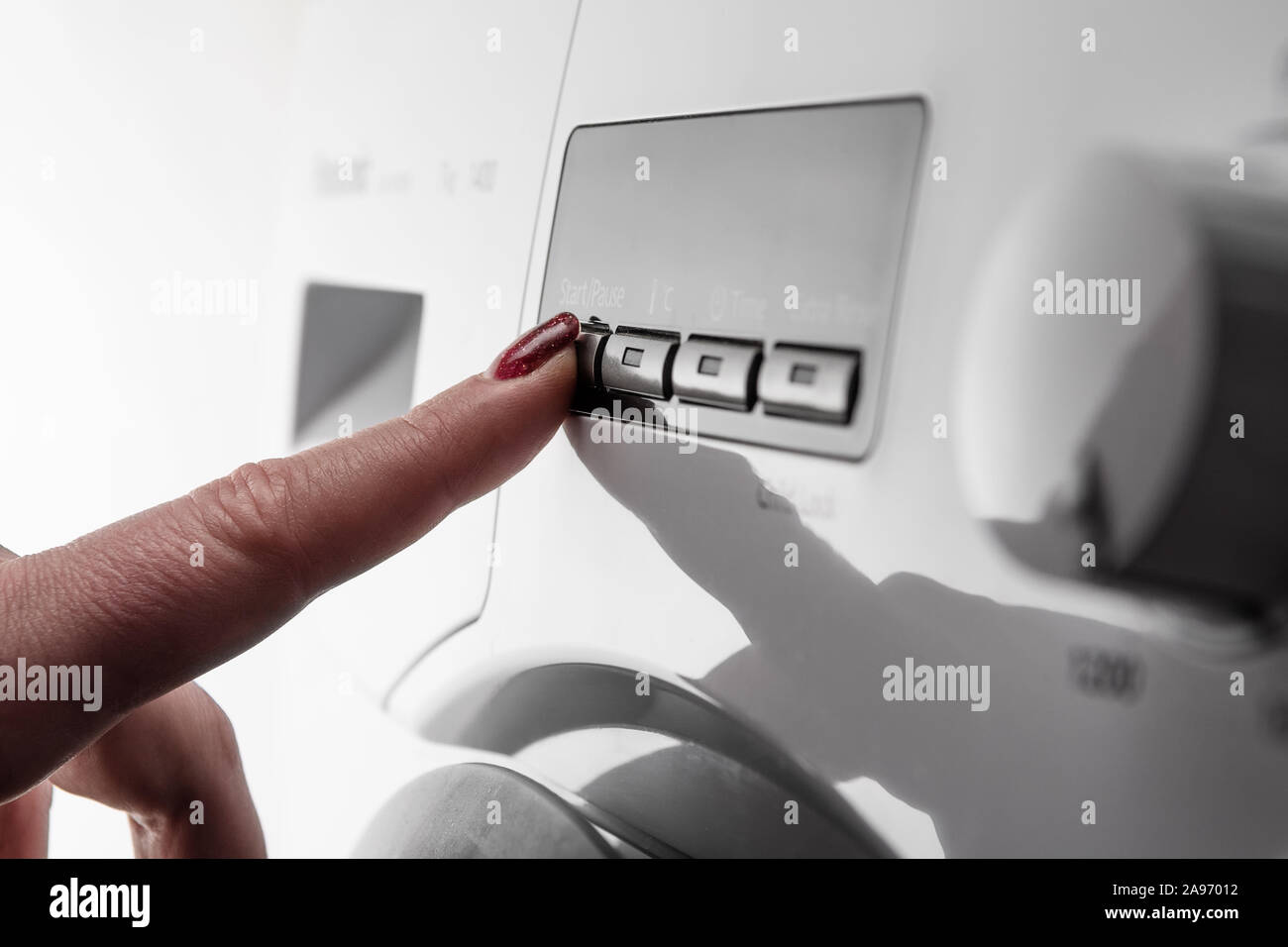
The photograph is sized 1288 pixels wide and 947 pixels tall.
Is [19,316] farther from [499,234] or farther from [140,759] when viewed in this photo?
[499,234]

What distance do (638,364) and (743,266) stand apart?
0.19 ft

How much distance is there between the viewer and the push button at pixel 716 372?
349 millimetres

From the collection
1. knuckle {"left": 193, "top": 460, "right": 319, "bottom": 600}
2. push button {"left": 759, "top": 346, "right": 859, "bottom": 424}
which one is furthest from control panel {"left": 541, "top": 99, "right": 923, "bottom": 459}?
knuckle {"left": 193, "top": 460, "right": 319, "bottom": 600}

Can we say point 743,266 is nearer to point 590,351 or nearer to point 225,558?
point 590,351

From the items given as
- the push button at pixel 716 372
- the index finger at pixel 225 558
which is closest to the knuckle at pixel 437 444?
the index finger at pixel 225 558

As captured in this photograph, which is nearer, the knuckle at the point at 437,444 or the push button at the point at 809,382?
the push button at the point at 809,382

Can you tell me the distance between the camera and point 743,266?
360 millimetres

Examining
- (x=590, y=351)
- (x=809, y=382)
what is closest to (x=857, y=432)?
(x=809, y=382)

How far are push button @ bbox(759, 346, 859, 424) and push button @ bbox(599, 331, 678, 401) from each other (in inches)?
1.8

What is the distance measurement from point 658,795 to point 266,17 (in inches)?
24.5

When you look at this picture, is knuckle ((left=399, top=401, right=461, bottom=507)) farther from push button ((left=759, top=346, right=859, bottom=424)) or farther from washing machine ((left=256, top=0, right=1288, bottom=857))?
push button ((left=759, top=346, right=859, bottom=424))

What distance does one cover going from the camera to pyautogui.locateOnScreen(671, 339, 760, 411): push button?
0.35m

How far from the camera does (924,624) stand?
312mm

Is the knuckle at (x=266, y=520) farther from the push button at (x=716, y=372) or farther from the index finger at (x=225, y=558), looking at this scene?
the push button at (x=716, y=372)
